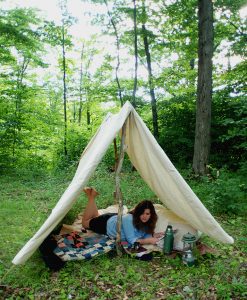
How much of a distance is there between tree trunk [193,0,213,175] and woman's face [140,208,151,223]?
3921mm

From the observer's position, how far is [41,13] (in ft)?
32.5

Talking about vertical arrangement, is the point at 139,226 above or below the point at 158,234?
above

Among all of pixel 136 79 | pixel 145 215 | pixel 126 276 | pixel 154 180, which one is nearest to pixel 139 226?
pixel 145 215

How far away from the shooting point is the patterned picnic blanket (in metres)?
4.06

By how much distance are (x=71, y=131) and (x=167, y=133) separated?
560 centimetres

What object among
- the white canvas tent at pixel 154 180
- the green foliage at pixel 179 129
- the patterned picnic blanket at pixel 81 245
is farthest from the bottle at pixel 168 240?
the green foliage at pixel 179 129

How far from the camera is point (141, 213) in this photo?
438 centimetres

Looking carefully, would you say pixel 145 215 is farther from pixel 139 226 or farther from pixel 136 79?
pixel 136 79

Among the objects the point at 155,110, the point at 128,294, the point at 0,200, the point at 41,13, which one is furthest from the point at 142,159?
the point at 41,13

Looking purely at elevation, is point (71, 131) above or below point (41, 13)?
below

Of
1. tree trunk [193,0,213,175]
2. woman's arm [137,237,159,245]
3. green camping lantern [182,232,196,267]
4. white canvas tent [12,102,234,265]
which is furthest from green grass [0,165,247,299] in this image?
tree trunk [193,0,213,175]

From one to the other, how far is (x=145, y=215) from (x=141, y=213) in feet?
0.22

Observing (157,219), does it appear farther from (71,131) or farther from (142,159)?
(71,131)

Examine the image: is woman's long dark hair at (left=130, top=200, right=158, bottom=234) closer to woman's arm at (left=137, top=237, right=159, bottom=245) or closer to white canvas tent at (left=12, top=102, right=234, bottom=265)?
woman's arm at (left=137, top=237, right=159, bottom=245)
